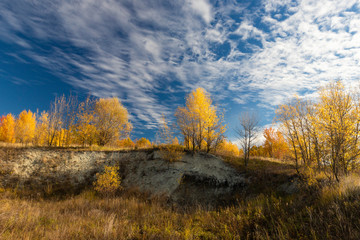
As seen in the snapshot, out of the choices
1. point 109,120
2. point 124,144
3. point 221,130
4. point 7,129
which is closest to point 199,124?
point 221,130

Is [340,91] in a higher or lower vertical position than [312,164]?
higher

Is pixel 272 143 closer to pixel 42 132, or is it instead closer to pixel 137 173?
pixel 137 173

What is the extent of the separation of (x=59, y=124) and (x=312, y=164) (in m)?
33.3

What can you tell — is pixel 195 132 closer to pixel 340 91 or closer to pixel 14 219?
pixel 340 91

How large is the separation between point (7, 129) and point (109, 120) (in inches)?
1510

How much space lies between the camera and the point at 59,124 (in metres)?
26.1

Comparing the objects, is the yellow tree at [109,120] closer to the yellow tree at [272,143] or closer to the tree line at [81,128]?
the tree line at [81,128]

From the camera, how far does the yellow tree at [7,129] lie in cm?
4551

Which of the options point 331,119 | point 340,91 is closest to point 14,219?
point 331,119

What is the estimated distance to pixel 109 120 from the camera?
34781mm

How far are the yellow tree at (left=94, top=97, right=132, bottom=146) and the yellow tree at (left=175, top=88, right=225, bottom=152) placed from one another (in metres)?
17.2

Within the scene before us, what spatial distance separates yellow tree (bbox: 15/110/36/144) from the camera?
121 feet

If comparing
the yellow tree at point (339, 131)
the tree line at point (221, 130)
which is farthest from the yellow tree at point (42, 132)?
the yellow tree at point (339, 131)

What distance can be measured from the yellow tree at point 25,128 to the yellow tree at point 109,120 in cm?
1577
